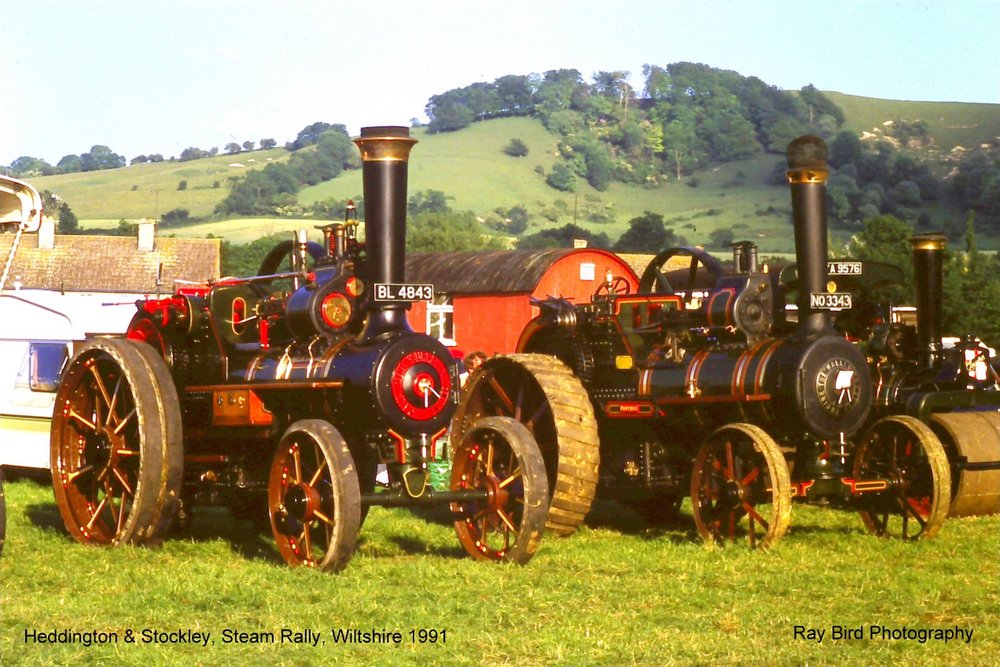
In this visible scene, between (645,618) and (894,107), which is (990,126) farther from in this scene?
(645,618)

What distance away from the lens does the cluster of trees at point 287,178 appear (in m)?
87.2

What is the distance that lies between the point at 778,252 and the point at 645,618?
55647mm

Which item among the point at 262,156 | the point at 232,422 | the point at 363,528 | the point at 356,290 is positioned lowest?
the point at 363,528

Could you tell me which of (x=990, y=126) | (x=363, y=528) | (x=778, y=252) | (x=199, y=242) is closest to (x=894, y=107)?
(x=990, y=126)

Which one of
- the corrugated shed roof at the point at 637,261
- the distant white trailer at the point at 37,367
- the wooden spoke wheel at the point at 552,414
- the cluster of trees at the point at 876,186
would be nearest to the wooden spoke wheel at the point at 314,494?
the wooden spoke wheel at the point at 552,414

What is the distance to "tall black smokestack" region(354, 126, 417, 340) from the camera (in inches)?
345

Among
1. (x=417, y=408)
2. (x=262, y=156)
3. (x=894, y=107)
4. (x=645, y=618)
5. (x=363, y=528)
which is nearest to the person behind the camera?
(x=645, y=618)

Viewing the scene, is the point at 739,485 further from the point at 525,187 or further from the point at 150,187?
the point at 150,187

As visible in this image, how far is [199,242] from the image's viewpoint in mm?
46500

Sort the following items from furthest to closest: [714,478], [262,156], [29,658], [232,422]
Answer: [262,156] → [714,478] → [232,422] → [29,658]

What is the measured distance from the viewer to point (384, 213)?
8.75m

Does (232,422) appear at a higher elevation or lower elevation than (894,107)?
lower

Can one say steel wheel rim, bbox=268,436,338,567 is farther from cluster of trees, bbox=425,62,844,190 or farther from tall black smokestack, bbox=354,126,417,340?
cluster of trees, bbox=425,62,844,190

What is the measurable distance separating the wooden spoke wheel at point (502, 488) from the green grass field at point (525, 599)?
0.71 ft
